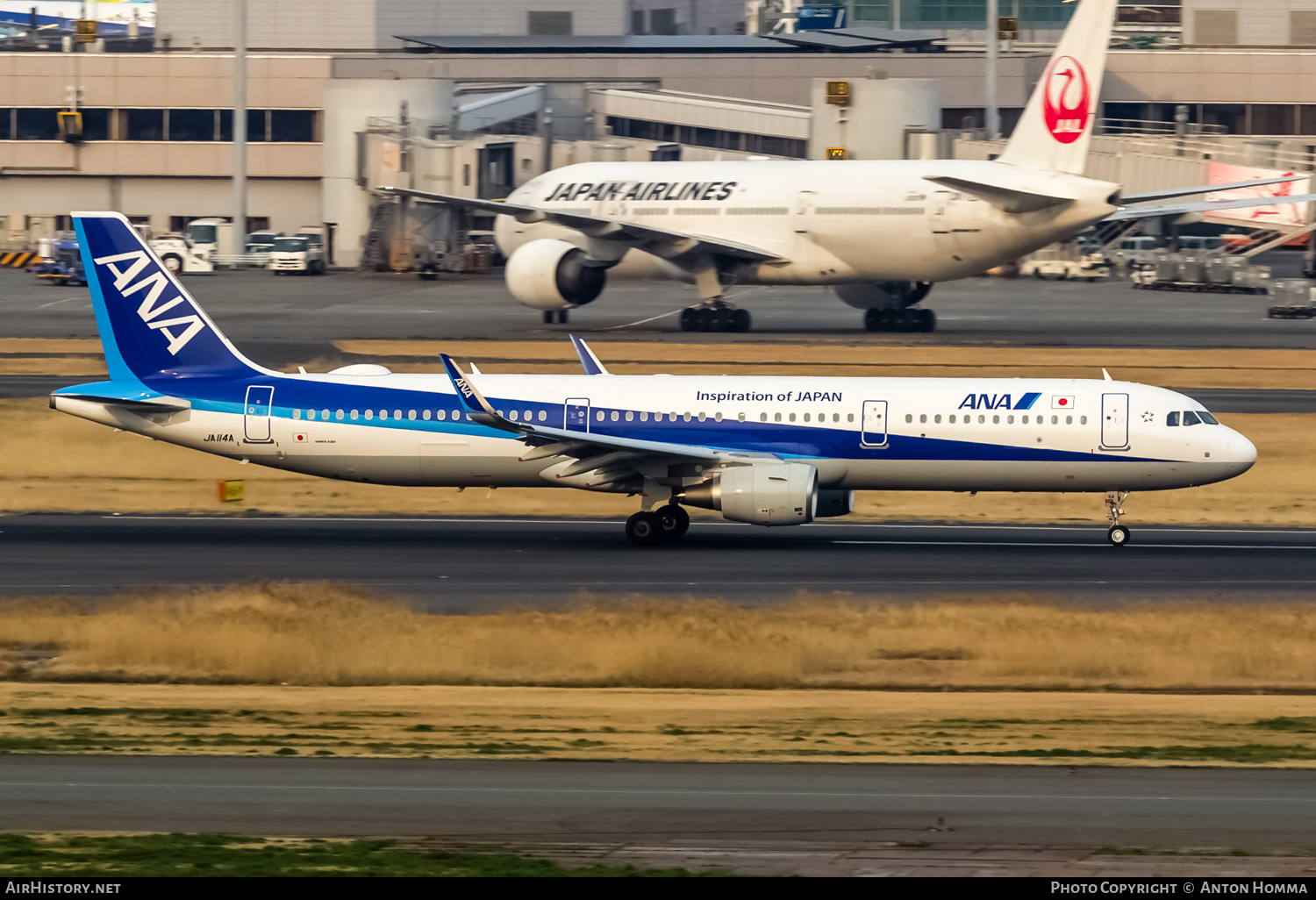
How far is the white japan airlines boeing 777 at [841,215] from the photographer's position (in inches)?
2603

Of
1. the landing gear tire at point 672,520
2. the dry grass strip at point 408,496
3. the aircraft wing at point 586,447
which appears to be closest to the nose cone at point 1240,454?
the dry grass strip at point 408,496

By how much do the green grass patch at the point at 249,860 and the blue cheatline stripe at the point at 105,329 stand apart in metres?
23.7

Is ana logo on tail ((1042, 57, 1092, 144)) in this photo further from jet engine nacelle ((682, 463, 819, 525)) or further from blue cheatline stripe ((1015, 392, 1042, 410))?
jet engine nacelle ((682, 463, 819, 525))

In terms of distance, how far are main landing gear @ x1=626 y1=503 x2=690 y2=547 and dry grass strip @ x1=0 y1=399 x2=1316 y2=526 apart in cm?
479

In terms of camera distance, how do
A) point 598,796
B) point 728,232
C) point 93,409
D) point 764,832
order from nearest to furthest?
point 764,832 → point 598,796 → point 93,409 → point 728,232

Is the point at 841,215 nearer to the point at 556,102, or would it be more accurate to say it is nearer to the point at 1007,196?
the point at 1007,196

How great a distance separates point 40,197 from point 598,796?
391ft

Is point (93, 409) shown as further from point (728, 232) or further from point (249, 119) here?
point (249, 119)

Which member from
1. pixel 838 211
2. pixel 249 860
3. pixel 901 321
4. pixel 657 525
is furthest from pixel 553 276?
pixel 249 860

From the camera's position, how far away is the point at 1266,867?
1694cm

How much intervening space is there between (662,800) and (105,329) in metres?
25.0

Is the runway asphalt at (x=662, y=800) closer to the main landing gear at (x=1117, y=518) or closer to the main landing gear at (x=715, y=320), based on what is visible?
the main landing gear at (x=1117, y=518)

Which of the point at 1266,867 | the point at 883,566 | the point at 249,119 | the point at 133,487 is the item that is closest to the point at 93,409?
the point at 133,487

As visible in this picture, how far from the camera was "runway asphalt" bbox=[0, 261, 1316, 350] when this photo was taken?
68875 millimetres
